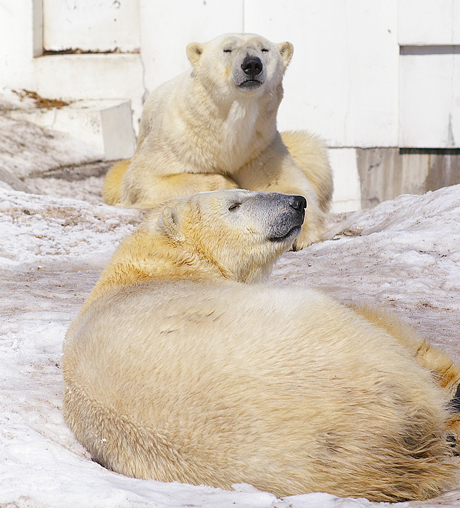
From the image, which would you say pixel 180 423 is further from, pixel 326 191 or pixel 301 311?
pixel 326 191

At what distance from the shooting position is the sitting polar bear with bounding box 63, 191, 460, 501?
4.76 ft

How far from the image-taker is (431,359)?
1.98m

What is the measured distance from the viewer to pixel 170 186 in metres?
5.25

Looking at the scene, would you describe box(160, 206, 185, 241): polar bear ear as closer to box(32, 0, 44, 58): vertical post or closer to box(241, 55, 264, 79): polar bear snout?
box(241, 55, 264, 79): polar bear snout

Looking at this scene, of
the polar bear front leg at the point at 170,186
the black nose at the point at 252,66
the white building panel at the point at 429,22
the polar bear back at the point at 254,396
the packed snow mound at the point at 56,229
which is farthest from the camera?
the white building panel at the point at 429,22

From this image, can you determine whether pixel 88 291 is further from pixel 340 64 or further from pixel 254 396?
pixel 340 64

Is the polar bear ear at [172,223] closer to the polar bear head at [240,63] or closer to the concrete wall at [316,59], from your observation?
the polar bear head at [240,63]

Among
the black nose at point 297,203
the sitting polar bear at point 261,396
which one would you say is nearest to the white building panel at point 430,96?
the black nose at point 297,203

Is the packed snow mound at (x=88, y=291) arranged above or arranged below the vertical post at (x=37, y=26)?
below

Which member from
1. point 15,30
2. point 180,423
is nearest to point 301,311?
point 180,423

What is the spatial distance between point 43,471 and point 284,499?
1.94 ft

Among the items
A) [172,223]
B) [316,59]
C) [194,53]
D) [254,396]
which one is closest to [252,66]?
[194,53]

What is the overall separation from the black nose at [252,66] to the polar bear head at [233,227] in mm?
2327

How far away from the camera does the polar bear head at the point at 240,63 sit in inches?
186
